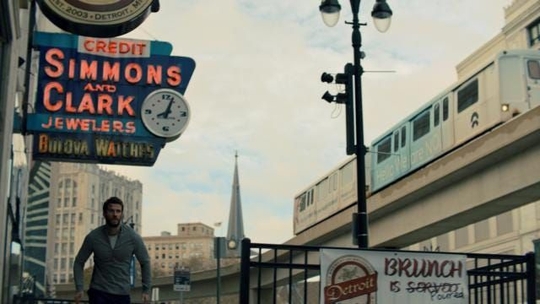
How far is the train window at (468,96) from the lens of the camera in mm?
24281

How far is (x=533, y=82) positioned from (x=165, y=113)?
39.4 feet

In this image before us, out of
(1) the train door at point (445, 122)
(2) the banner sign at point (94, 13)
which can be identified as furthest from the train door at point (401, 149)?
(2) the banner sign at point (94, 13)

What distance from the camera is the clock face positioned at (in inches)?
648

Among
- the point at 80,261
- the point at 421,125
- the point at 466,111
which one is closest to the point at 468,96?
the point at 466,111

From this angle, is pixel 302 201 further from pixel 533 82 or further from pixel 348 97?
pixel 348 97

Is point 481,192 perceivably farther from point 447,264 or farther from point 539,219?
point 539,219

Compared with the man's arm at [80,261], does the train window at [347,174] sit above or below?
above

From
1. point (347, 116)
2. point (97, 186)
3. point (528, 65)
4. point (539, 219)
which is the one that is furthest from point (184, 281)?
point (97, 186)

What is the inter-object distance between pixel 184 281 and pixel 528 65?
38.9 ft

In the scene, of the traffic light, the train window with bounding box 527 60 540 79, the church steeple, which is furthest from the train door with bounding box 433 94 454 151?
the church steeple

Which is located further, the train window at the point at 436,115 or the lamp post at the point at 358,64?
the train window at the point at 436,115

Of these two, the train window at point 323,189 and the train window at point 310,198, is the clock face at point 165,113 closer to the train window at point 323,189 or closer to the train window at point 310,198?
the train window at point 323,189

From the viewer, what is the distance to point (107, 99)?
16344 mm

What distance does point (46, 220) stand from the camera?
70.0 feet
